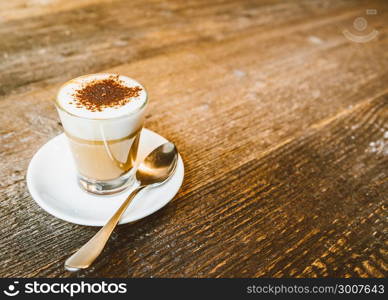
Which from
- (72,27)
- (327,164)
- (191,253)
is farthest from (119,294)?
(72,27)

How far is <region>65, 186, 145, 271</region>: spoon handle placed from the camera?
53 cm

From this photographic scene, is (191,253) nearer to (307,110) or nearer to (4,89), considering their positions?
(307,110)

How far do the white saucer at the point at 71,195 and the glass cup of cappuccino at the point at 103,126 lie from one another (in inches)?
1.0

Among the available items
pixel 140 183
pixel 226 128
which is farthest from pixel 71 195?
pixel 226 128

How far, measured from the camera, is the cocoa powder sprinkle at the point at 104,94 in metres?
0.64

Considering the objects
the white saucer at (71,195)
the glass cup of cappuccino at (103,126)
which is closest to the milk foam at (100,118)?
the glass cup of cappuccino at (103,126)

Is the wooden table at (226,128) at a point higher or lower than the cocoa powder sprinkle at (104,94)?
lower

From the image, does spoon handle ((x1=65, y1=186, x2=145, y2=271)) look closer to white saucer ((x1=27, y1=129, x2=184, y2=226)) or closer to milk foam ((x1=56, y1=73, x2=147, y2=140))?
white saucer ((x1=27, y1=129, x2=184, y2=226))

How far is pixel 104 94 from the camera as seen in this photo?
0.66 m

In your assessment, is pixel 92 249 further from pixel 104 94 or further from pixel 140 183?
pixel 104 94

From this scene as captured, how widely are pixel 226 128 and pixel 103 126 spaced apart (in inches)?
15.0

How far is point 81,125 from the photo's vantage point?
24.1 inches

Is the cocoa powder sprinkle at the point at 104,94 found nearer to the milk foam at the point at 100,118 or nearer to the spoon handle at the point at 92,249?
the milk foam at the point at 100,118

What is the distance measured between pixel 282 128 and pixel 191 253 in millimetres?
456
